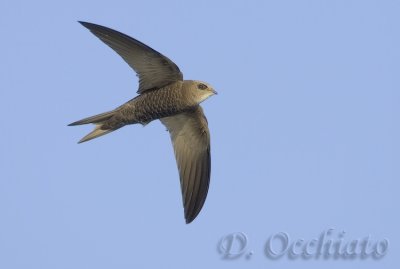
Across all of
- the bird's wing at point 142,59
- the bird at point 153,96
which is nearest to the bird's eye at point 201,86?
the bird at point 153,96

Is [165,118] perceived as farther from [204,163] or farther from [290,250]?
[290,250]

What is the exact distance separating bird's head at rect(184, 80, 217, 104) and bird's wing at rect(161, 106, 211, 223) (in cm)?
77

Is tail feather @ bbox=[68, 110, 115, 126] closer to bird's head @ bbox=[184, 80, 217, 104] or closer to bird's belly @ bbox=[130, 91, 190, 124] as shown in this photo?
bird's belly @ bbox=[130, 91, 190, 124]

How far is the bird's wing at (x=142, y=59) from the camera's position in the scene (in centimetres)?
1200

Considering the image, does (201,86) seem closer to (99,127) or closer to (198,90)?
(198,90)

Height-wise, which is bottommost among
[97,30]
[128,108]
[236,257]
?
[236,257]

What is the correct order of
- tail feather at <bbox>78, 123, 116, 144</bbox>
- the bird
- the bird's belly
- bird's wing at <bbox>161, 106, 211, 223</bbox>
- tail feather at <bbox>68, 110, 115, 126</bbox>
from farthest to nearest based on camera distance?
bird's wing at <bbox>161, 106, 211, 223</bbox> < tail feather at <bbox>78, 123, 116, 144</bbox> < the bird's belly < tail feather at <bbox>68, 110, 115, 126</bbox> < the bird

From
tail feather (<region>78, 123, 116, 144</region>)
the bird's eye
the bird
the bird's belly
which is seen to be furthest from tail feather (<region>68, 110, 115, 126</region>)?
the bird's eye

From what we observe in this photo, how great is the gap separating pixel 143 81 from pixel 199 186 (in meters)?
1.78

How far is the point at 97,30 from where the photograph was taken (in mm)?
11922

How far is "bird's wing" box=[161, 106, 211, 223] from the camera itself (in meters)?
13.3

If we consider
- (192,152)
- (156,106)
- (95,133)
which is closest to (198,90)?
(156,106)

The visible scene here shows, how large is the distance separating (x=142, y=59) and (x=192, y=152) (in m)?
1.84

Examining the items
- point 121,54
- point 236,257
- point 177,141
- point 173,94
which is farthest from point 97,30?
point 236,257
